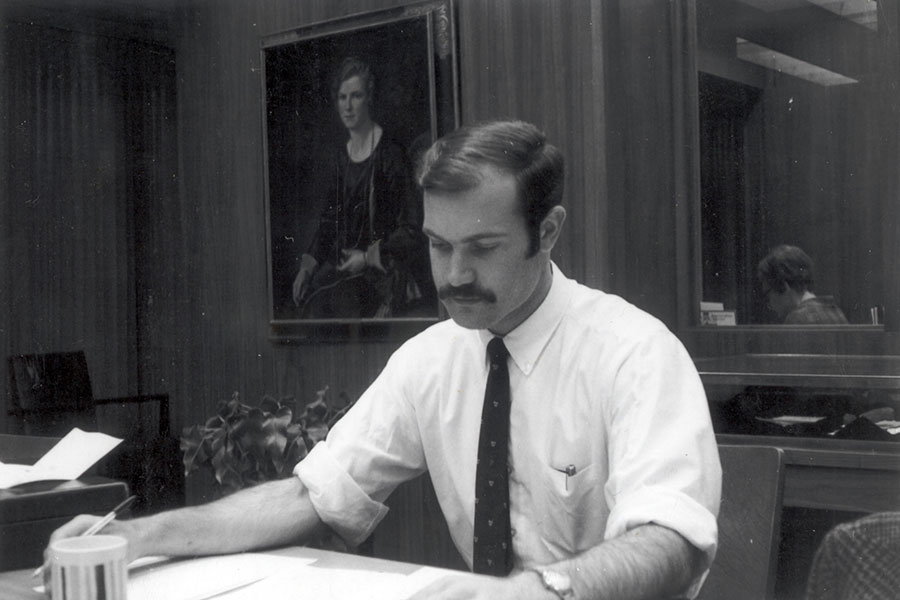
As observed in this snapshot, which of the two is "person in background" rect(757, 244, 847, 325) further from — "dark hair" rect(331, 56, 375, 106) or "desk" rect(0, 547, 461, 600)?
"desk" rect(0, 547, 461, 600)

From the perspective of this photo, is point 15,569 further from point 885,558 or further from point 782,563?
point 782,563

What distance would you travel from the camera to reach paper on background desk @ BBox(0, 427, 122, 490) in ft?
4.66

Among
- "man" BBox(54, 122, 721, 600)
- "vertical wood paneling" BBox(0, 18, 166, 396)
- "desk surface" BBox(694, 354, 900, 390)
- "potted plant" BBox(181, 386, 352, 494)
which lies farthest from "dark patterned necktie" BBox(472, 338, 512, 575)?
"vertical wood paneling" BBox(0, 18, 166, 396)

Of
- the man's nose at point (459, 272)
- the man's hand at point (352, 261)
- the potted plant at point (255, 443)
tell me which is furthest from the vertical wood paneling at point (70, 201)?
the man's nose at point (459, 272)

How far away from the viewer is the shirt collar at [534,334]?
5.12 feet

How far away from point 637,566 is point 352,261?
2.61m

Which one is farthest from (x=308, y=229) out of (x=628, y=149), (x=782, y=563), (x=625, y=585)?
(x=625, y=585)

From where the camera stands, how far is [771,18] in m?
2.97

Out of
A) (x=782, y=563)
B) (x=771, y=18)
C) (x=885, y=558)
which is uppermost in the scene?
(x=771, y=18)

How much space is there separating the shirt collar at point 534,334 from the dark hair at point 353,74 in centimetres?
217

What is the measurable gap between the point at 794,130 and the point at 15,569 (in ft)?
7.79

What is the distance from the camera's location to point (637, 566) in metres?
1.13

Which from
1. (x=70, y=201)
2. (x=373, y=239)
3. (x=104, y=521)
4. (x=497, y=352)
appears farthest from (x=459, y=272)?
(x=70, y=201)

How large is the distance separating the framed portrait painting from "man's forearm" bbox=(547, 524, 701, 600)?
227 centimetres
